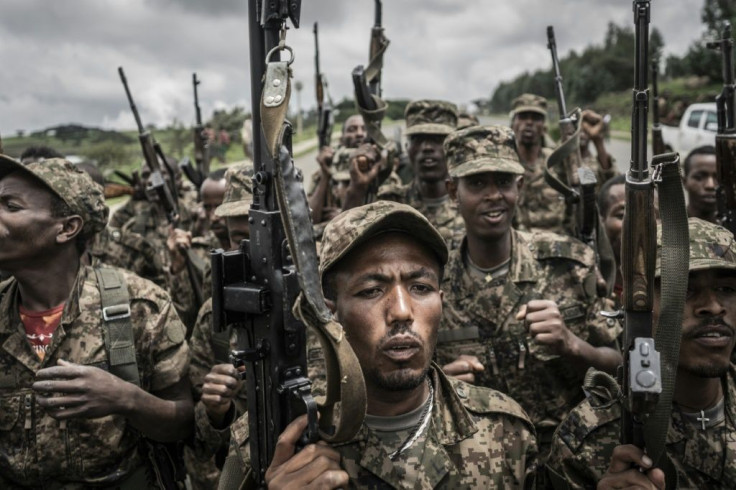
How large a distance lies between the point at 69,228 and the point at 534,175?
218 inches

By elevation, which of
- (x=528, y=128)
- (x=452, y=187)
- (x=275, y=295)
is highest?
(x=528, y=128)

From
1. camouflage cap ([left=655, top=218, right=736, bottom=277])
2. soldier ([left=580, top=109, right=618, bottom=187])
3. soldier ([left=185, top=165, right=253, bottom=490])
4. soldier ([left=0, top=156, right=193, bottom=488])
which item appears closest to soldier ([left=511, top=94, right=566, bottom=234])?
soldier ([left=580, top=109, right=618, bottom=187])

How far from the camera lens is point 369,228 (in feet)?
7.53

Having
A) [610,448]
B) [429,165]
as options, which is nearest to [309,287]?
[610,448]

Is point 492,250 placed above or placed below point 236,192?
below

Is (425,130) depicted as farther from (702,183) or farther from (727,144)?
(727,144)

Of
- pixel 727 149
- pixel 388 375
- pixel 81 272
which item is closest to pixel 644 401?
pixel 388 375

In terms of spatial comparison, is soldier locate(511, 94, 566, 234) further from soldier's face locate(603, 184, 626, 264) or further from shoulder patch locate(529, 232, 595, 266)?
shoulder patch locate(529, 232, 595, 266)

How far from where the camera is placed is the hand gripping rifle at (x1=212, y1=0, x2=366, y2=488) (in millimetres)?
1950

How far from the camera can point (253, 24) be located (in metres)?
2.20

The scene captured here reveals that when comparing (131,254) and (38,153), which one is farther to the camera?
(131,254)

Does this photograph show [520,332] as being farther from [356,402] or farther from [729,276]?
[356,402]

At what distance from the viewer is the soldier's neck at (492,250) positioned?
3871 millimetres

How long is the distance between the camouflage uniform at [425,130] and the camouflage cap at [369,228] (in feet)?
11.8
